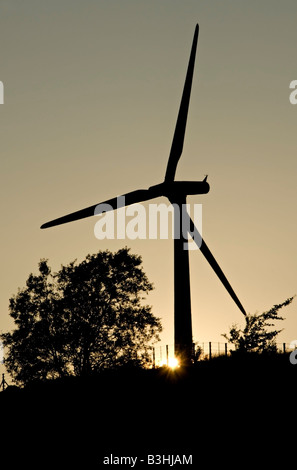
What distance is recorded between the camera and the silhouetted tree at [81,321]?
245ft

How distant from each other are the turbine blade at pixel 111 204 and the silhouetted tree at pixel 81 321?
106 ft

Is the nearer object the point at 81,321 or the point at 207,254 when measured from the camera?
the point at 207,254

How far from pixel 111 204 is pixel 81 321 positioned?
33751 mm

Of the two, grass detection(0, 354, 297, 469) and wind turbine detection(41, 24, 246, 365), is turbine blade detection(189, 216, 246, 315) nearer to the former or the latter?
wind turbine detection(41, 24, 246, 365)

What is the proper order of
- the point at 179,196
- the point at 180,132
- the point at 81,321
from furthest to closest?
the point at 81,321 < the point at 180,132 < the point at 179,196

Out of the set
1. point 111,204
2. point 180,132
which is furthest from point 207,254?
point 180,132

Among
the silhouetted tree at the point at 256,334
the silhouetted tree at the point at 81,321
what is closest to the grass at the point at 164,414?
the silhouetted tree at the point at 256,334

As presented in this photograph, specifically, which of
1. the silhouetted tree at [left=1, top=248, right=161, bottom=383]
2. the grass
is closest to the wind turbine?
the grass

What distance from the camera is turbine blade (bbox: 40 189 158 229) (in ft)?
140

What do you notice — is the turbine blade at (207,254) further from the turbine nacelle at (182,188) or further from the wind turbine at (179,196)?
the turbine nacelle at (182,188)

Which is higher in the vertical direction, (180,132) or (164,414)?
(180,132)

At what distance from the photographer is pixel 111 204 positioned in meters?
43.5

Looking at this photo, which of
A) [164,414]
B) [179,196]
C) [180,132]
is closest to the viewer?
[164,414]

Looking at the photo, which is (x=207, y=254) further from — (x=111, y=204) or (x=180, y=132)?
(x=180, y=132)
